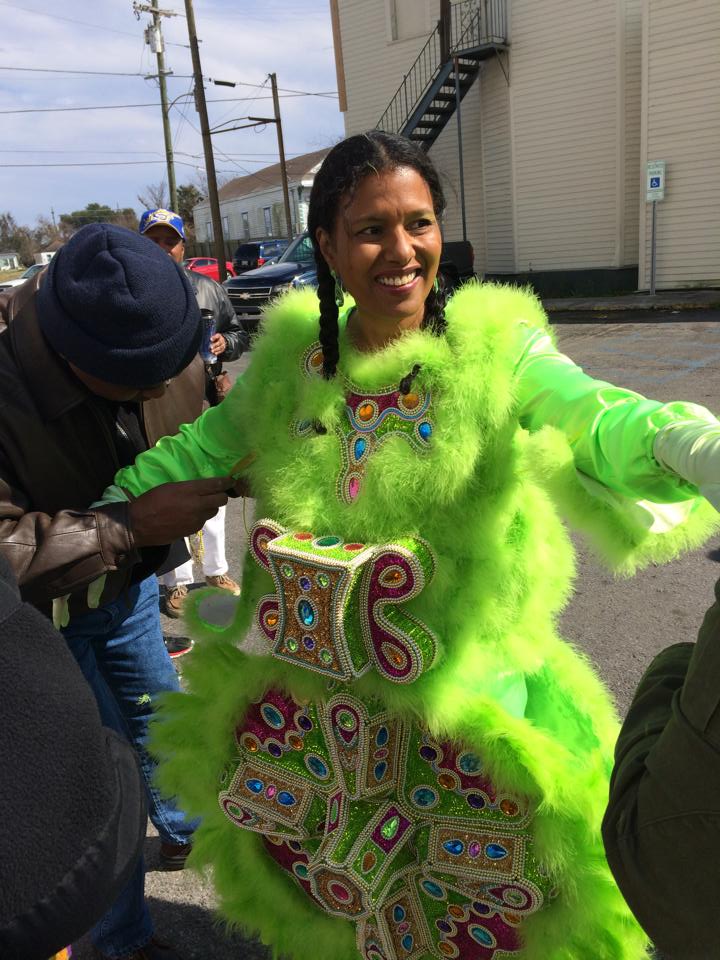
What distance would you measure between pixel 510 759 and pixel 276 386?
921 mm

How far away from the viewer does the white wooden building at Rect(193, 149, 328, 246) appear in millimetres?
36562

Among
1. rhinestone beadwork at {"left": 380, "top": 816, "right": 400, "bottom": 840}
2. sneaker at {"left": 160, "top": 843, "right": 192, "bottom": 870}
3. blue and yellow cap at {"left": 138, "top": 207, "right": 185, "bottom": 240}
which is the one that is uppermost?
blue and yellow cap at {"left": 138, "top": 207, "right": 185, "bottom": 240}

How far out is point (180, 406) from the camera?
6.89 feet

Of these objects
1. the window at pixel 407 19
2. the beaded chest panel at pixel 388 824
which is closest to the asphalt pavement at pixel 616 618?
the beaded chest panel at pixel 388 824

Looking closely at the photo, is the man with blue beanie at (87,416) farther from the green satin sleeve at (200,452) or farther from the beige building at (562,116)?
the beige building at (562,116)

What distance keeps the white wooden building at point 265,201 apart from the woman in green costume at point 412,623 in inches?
1388

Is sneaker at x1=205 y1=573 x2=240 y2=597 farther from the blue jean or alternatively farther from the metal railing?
the metal railing

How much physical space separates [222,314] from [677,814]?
14.0ft

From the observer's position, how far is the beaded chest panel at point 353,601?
4.59ft

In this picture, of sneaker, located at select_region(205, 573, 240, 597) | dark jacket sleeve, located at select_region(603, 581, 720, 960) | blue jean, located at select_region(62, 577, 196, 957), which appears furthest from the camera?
sneaker, located at select_region(205, 573, 240, 597)

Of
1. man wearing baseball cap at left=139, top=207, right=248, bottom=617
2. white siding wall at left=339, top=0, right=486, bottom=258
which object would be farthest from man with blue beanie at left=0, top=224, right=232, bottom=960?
white siding wall at left=339, top=0, right=486, bottom=258

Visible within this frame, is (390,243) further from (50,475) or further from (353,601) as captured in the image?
(50,475)

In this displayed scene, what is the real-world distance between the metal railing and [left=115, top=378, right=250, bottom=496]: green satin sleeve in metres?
16.0

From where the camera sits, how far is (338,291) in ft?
5.94
